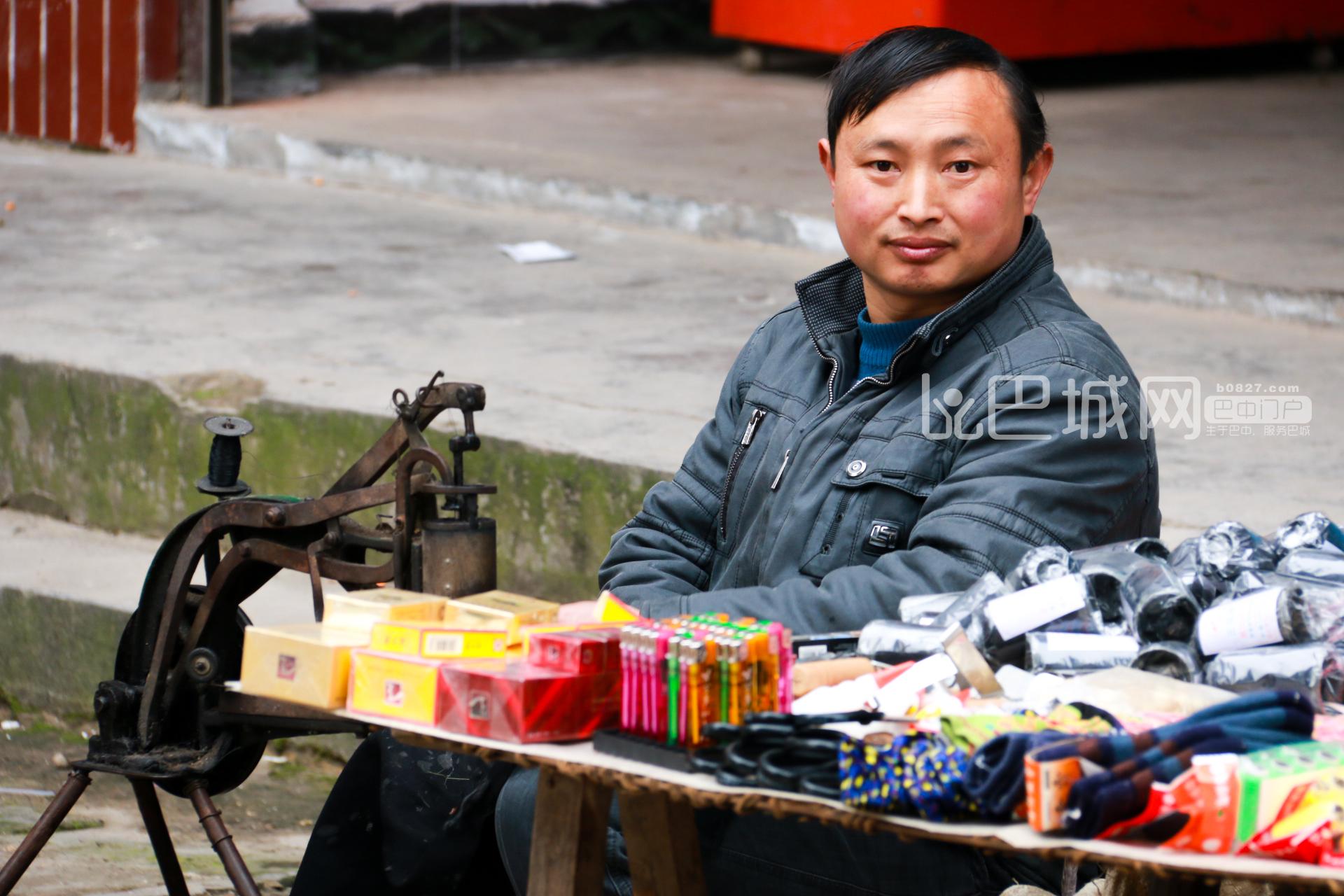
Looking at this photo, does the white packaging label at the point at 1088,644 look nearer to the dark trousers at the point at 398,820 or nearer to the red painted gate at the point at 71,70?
the dark trousers at the point at 398,820

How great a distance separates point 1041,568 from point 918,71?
67 cm

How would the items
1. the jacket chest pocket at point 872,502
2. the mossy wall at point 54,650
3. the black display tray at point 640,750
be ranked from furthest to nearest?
the mossy wall at point 54,650 → the jacket chest pocket at point 872,502 → the black display tray at point 640,750

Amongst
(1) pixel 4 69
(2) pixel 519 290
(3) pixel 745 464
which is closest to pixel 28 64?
(1) pixel 4 69

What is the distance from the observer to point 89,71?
7457 millimetres

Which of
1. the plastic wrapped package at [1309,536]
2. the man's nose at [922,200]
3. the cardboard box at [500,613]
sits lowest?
the cardboard box at [500,613]

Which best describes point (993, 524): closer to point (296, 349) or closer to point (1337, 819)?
point (1337, 819)

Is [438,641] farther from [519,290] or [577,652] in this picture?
[519,290]

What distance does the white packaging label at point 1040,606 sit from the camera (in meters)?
1.91

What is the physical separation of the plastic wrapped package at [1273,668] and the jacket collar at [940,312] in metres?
0.59

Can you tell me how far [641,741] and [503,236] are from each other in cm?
456

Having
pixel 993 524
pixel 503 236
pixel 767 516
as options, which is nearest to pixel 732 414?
pixel 767 516

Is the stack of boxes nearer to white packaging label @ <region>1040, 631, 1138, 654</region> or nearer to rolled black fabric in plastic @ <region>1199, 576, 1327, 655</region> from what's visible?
white packaging label @ <region>1040, 631, 1138, 654</region>

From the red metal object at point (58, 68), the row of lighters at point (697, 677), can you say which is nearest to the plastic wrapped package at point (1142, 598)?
the row of lighters at point (697, 677)

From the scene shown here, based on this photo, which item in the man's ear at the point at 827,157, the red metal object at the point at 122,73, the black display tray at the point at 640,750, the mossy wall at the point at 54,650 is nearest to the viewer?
the black display tray at the point at 640,750
